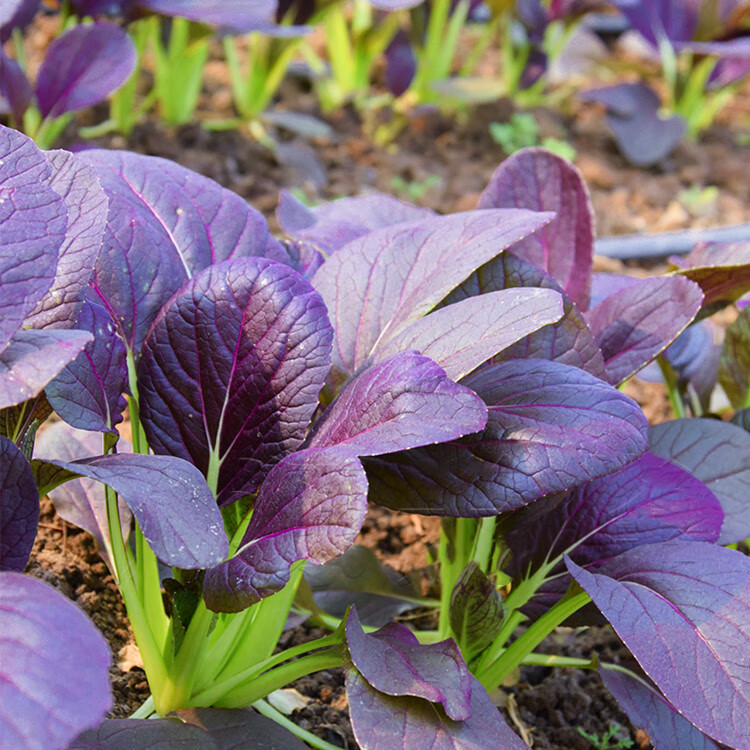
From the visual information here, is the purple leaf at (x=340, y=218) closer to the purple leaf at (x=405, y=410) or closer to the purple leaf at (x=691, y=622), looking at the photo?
the purple leaf at (x=405, y=410)

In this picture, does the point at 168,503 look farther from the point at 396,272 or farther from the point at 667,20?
the point at 667,20

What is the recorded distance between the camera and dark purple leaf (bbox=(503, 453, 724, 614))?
0.79 m

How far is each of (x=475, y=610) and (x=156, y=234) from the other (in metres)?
0.44

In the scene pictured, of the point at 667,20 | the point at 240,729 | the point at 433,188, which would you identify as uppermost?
the point at 667,20

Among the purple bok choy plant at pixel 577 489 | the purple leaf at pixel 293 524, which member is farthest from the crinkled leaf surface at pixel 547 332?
the purple leaf at pixel 293 524

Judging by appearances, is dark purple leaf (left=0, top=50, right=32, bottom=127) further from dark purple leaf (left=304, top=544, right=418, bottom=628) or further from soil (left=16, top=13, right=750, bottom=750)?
dark purple leaf (left=304, top=544, right=418, bottom=628)

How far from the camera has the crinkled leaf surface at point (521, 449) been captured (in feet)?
2.10

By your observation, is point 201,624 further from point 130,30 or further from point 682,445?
point 130,30

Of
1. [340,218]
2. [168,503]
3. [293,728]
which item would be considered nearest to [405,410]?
[168,503]

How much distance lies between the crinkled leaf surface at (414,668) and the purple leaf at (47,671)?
23 cm

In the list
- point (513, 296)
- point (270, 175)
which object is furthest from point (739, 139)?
point (513, 296)

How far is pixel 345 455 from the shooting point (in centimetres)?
60

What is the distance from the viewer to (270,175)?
7.07 ft

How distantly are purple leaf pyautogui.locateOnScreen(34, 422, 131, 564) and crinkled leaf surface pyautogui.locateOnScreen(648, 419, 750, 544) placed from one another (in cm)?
55
